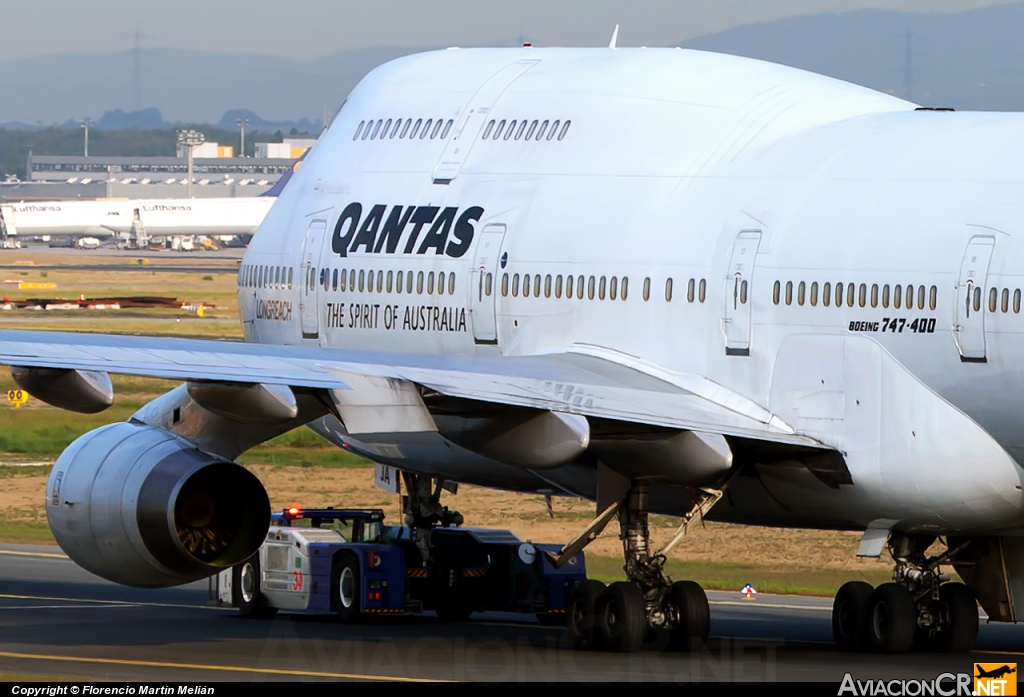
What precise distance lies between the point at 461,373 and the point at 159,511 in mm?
3954

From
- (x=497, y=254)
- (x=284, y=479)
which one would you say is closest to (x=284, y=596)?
(x=497, y=254)

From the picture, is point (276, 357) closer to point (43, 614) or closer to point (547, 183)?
point (547, 183)

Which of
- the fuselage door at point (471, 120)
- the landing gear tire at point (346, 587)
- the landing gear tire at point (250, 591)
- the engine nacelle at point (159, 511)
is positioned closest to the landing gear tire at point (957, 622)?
the engine nacelle at point (159, 511)

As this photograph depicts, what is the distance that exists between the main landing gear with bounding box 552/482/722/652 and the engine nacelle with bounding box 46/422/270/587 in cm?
389

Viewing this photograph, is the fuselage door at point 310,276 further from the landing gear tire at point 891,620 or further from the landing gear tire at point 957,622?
the landing gear tire at point 957,622

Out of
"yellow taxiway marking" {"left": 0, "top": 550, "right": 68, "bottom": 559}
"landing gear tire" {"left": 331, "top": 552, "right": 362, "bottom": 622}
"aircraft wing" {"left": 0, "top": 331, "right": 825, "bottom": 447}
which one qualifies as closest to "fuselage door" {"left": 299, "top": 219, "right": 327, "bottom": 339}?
"landing gear tire" {"left": 331, "top": 552, "right": 362, "bottom": 622}

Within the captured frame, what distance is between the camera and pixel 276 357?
21.2 m

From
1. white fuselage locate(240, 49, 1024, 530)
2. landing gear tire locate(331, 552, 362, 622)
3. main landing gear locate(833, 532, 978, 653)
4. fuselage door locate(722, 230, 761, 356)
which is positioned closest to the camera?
white fuselage locate(240, 49, 1024, 530)

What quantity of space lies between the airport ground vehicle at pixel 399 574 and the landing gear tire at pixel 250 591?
2cm

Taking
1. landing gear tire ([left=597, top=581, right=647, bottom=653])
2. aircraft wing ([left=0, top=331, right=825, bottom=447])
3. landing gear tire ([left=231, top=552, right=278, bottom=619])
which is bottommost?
landing gear tire ([left=231, top=552, right=278, bottom=619])

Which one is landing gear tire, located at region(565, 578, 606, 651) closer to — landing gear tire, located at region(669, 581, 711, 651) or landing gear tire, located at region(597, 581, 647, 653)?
landing gear tire, located at region(597, 581, 647, 653)

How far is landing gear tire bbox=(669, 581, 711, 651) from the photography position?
78.1 ft

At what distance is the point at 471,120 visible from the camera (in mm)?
28172

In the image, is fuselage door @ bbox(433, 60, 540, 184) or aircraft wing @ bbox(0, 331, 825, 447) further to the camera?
fuselage door @ bbox(433, 60, 540, 184)
